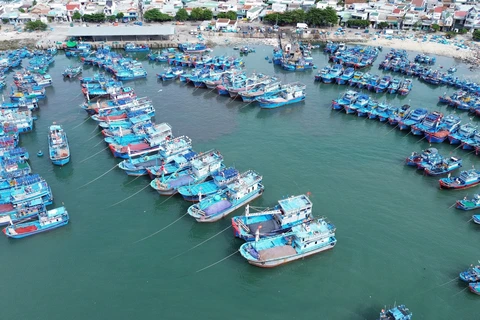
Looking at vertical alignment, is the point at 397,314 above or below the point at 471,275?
below

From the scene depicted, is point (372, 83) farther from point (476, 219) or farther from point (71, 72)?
point (71, 72)

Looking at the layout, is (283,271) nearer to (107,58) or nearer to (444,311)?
(444,311)

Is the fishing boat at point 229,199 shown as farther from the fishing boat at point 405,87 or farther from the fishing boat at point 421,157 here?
the fishing boat at point 405,87

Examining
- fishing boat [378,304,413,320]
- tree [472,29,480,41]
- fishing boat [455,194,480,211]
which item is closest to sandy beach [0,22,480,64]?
tree [472,29,480,41]

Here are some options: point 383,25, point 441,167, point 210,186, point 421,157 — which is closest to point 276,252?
point 210,186

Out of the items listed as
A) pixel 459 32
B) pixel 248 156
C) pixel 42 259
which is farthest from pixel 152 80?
pixel 459 32

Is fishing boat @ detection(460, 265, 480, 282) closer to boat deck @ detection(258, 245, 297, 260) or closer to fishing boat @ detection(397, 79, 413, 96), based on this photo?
boat deck @ detection(258, 245, 297, 260)

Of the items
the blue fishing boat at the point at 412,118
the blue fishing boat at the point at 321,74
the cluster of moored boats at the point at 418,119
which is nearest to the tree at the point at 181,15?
the blue fishing boat at the point at 321,74
